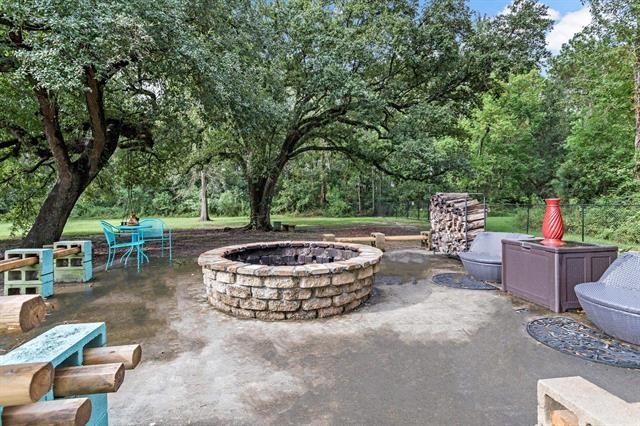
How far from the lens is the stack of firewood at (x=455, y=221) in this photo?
6742 mm

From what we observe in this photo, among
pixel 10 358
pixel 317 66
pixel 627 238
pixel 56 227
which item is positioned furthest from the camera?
pixel 317 66

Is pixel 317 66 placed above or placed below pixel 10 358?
above

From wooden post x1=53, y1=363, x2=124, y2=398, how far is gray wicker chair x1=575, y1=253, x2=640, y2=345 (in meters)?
3.46

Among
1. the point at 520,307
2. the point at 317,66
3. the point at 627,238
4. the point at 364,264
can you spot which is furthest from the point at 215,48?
the point at 627,238

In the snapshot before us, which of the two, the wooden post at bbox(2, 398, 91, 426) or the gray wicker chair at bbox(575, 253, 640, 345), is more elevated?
the wooden post at bbox(2, 398, 91, 426)

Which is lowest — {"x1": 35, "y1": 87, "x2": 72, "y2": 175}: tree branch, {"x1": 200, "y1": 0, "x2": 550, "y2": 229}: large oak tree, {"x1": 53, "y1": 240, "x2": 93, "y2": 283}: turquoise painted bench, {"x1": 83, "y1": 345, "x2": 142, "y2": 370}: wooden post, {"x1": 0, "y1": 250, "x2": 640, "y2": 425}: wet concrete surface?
{"x1": 0, "y1": 250, "x2": 640, "y2": 425}: wet concrete surface

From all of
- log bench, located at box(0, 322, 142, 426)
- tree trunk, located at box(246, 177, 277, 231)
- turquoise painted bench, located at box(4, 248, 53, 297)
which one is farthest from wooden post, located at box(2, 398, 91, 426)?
tree trunk, located at box(246, 177, 277, 231)

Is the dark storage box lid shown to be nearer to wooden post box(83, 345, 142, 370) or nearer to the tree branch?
wooden post box(83, 345, 142, 370)

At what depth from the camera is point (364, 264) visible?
13.1ft

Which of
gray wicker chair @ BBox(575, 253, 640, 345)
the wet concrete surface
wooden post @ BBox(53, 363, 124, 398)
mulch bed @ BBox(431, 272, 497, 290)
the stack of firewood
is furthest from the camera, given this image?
the stack of firewood

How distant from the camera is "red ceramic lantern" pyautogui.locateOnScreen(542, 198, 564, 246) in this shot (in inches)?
152

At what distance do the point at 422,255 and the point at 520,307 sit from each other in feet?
12.0

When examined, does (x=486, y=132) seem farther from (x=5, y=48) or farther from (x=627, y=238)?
(x=5, y=48)

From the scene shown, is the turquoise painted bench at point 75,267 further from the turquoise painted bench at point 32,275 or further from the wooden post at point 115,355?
the wooden post at point 115,355
